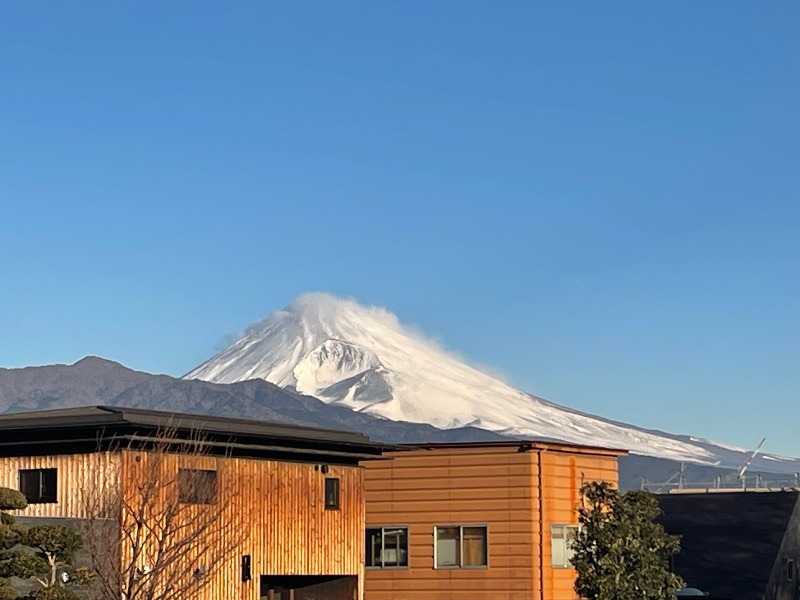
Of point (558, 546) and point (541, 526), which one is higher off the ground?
point (541, 526)

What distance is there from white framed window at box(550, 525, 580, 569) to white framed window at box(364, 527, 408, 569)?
176 inches

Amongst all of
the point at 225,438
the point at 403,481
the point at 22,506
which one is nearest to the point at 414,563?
the point at 403,481

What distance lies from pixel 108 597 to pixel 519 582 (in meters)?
15.7

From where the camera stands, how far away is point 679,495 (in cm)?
7669

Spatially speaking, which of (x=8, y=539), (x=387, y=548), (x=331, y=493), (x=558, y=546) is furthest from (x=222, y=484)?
(x=558, y=546)

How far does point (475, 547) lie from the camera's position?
156ft

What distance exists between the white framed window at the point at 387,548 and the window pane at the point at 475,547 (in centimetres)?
193

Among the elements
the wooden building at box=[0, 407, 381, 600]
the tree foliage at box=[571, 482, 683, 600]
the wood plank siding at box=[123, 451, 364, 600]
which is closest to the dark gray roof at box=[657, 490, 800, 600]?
the tree foliage at box=[571, 482, 683, 600]

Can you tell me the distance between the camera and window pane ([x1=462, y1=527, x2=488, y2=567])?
47344 millimetres

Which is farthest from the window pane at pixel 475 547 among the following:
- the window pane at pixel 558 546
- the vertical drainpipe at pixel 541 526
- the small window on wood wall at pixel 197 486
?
the small window on wood wall at pixel 197 486

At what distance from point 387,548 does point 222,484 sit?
9515 mm

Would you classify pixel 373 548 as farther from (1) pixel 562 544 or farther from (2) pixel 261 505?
(2) pixel 261 505

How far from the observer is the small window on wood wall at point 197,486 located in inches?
1497

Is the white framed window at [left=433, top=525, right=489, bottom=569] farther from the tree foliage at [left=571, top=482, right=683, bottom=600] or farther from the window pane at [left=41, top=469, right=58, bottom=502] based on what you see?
the window pane at [left=41, top=469, right=58, bottom=502]
